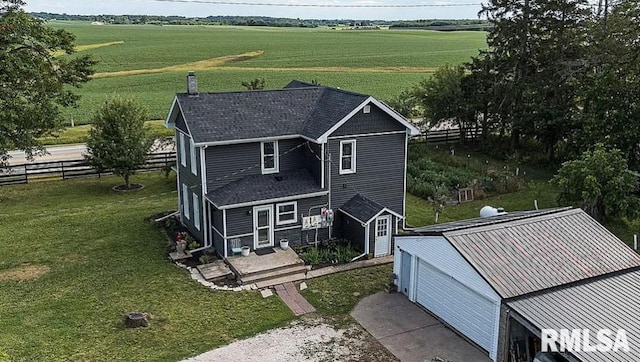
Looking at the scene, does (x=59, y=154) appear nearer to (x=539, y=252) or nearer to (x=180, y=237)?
(x=180, y=237)

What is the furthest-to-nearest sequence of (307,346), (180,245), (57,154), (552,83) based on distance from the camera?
(57,154) < (552,83) < (180,245) < (307,346)

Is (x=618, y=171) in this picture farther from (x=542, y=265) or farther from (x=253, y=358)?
(x=253, y=358)

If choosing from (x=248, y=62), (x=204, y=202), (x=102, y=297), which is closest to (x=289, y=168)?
(x=204, y=202)

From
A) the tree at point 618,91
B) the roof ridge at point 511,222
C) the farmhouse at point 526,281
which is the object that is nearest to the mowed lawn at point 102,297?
the farmhouse at point 526,281

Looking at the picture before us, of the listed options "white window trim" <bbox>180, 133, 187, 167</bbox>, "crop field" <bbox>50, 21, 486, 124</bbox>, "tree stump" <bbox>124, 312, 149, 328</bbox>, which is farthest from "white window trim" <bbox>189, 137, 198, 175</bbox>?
"crop field" <bbox>50, 21, 486, 124</bbox>

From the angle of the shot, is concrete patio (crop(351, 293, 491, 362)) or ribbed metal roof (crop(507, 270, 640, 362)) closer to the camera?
ribbed metal roof (crop(507, 270, 640, 362))
